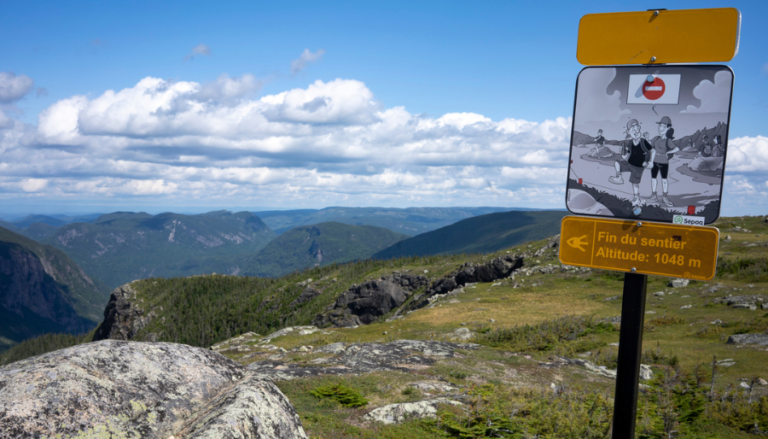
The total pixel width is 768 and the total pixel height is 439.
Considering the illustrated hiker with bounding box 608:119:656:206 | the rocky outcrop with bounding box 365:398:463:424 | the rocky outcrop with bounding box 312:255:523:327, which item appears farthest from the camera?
the rocky outcrop with bounding box 312:255:523:327

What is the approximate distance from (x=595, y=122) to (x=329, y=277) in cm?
17451

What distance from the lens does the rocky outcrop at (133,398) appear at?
5363mm

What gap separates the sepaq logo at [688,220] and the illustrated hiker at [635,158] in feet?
1.49

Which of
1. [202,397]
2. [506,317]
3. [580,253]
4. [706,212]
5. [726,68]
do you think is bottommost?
[506,317]

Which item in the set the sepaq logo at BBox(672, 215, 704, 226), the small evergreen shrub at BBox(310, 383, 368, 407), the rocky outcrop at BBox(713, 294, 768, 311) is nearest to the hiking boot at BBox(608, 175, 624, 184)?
the sepaq logo at BBox(672, 215, 704, 226)

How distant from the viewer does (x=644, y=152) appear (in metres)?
5.28

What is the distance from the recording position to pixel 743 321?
22859mm

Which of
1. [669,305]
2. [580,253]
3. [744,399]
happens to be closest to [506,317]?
[669,305]

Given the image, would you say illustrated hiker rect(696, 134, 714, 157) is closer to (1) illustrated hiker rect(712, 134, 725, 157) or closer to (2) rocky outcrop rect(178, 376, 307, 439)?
(1) illustrated hiker rect(712, 134, 725, 157)

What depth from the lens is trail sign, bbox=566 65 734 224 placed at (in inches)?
194

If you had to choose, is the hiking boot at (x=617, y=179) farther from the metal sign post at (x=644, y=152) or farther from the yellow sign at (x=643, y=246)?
the yellow sign at (x=643, y=246)

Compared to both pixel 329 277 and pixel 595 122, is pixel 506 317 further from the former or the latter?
pixel 329 277

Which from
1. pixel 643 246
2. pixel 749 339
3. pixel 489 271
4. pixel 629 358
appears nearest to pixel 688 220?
Answer: pixel 643 246

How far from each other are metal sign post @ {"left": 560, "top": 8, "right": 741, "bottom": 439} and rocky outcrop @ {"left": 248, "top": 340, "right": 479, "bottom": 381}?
11.7 meters
